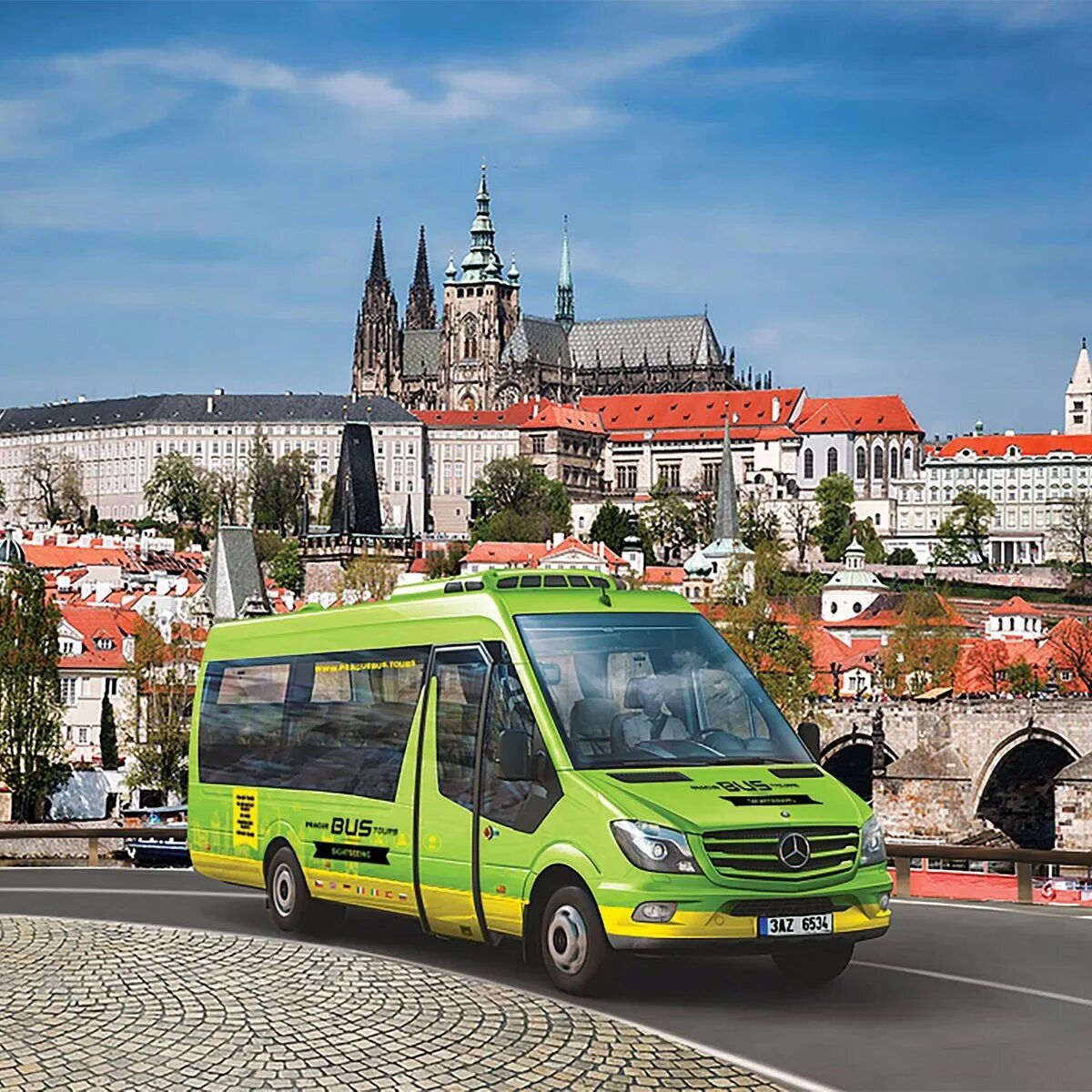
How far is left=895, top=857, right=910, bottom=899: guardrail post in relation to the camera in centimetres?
1812

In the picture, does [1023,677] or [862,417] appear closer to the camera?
[1023,677]

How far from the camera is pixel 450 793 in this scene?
13133mm

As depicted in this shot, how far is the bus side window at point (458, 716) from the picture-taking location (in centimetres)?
1296

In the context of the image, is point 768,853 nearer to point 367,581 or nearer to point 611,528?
point 367,581

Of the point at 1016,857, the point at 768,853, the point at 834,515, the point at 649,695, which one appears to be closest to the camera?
the point at 768,853

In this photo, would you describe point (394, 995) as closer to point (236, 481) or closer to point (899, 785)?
point (899, 785)

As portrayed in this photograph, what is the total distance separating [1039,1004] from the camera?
36.9 feet

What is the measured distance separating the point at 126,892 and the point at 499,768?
22.5ft

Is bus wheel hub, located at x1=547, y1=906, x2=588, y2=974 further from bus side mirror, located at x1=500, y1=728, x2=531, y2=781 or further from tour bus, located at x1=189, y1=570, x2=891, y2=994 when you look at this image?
bus side mirror, located at x1=500, y1=728, x2=531, y2=781

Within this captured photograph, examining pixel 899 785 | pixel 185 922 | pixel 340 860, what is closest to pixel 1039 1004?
pixel 340 860

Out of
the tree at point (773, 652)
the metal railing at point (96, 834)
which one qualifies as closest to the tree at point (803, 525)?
the tree at point (773, 652)

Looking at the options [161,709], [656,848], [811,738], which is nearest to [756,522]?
[161,709]

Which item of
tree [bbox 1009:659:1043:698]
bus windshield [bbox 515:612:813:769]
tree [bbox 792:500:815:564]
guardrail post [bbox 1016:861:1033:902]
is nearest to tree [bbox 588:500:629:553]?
tree [bbox 792:500:815:564]

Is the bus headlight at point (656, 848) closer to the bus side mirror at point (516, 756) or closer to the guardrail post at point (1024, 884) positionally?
the bus side mirror at point (516, 756)
